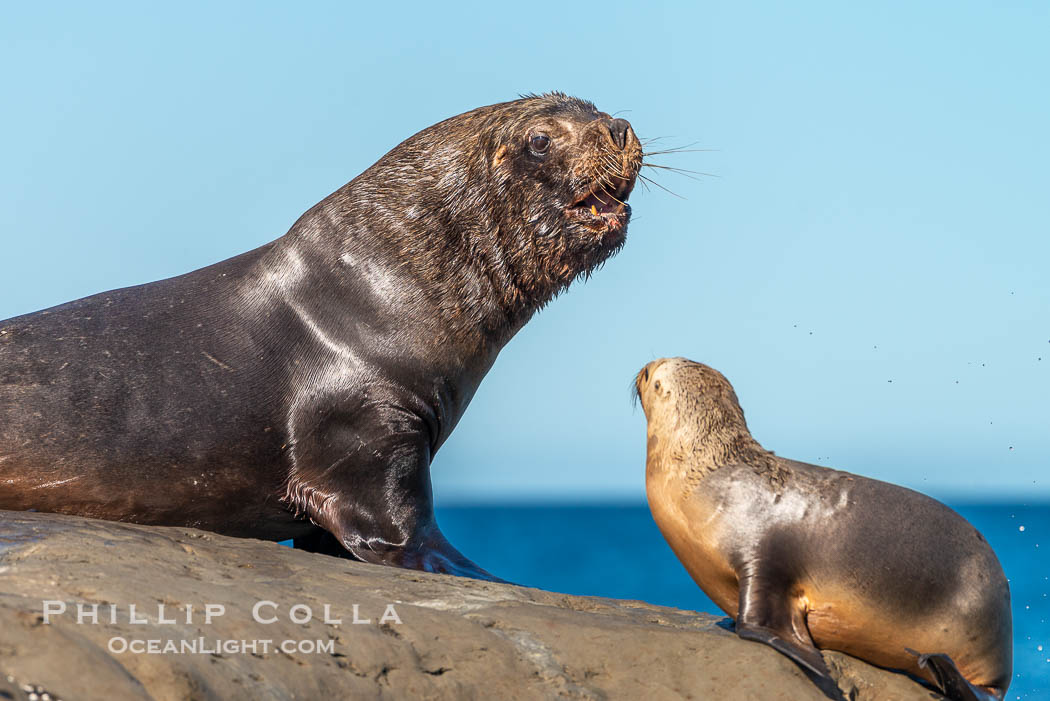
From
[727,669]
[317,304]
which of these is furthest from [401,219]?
[727,669]

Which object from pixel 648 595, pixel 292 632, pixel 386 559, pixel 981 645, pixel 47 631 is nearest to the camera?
pixel 47 631

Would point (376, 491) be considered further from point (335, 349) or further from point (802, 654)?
point (802, 654)

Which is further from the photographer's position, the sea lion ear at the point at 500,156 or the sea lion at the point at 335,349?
the sea lion ear at the point at 500,156

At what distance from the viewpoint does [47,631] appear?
339cm

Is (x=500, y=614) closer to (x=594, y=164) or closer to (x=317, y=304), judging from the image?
(x=317, y=304)

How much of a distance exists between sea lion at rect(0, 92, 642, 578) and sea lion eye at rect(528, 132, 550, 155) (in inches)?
0.5

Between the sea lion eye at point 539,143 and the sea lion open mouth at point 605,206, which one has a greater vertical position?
the sea lion eye at point 539,143

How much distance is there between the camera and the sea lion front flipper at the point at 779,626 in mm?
5148

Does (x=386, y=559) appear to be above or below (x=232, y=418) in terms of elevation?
below

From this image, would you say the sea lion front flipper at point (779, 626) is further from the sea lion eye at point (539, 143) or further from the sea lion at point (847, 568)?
the sea lion eye at point (539, 143)

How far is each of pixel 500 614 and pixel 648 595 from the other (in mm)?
14849

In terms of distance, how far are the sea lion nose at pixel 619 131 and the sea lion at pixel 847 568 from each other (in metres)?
2.49

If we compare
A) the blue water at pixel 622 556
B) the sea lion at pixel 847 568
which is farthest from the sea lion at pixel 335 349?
the blue water at pixel 622 556

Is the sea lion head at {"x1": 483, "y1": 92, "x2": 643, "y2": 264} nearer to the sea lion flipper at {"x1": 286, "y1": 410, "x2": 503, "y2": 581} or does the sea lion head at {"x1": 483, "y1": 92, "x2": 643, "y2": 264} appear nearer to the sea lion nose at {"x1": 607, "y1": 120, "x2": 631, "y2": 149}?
the sea lion nose at {"x1": 607, "y1": 120, "x2": 631, "y2": 149}
